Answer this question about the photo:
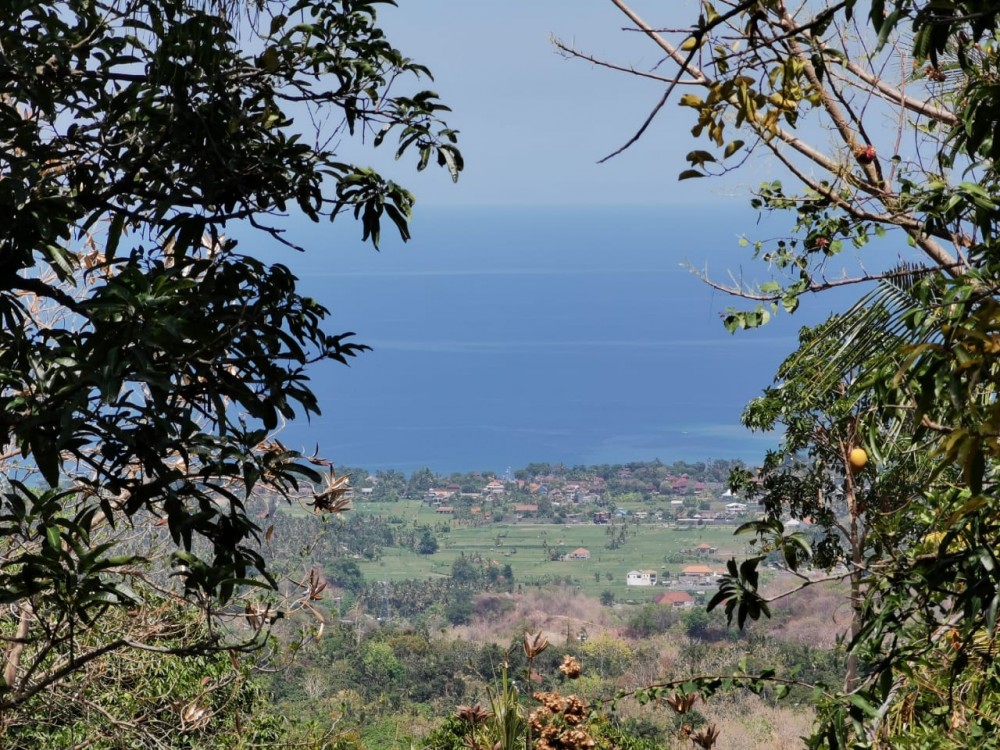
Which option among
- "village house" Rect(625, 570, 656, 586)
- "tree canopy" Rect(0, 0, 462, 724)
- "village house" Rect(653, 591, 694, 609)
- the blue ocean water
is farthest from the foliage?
the blue ocean water

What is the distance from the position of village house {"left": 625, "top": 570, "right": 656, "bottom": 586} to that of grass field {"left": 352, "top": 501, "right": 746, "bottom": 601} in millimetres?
264

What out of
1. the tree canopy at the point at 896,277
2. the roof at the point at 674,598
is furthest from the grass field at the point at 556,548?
the tree canopy at the point at 896,277

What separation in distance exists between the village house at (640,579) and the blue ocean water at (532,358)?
21482mm

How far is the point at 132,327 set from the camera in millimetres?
1603

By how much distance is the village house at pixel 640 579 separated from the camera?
1404 inches

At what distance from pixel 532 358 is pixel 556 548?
6173 centimetres

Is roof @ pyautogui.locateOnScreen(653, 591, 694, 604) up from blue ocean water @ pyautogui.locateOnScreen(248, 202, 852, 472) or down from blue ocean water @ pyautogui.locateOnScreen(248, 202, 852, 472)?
down

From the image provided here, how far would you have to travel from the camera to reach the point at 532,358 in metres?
103

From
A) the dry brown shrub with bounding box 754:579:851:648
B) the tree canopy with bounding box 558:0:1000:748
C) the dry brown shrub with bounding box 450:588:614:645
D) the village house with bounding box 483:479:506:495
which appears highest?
the tree canopy with bounding box 558:0:1000:748

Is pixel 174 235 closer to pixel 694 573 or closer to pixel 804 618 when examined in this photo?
pixel 804 618

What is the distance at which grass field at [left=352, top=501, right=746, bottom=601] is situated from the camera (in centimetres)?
3659

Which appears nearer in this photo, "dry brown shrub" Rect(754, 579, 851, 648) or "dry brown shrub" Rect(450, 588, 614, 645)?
"dry brown shrub" Rect(754, 579, 851, 648)

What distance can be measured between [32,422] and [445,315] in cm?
11593

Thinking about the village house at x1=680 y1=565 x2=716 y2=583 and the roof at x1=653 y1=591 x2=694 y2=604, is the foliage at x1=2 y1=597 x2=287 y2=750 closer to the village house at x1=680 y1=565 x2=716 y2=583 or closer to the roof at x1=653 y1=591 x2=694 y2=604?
the roof at x1=653 y1=591 x2=694 y2=604
